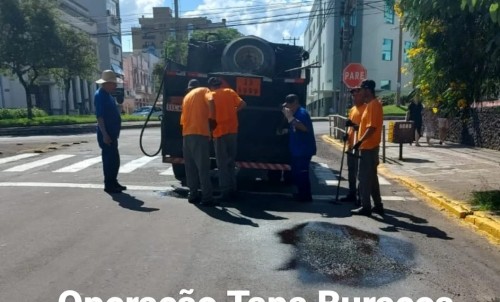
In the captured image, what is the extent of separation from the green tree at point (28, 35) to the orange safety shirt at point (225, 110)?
25.2 metres

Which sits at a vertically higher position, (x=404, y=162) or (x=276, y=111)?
(x=276, y=111)

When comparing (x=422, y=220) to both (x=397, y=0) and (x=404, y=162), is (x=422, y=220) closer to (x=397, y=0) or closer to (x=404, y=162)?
(x=397, y=0)

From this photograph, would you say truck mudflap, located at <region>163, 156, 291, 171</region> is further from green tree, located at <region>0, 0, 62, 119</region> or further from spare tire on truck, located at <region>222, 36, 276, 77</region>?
green tree, located at <region>0, 0, 62, 119</region>

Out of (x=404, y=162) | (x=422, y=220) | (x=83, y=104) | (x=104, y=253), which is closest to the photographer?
(x=104, y=253)

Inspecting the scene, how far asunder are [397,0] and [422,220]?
10.4 ft

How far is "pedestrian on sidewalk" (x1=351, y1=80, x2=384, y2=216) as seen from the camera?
6352 millimetres

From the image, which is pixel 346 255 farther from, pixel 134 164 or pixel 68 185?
pixel 134 164

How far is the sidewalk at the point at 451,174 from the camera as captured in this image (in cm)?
652

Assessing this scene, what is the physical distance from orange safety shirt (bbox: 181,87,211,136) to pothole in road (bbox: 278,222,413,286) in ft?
7.03

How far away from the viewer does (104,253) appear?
4.73 metres

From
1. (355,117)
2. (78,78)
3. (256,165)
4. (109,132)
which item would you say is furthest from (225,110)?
(78,78)

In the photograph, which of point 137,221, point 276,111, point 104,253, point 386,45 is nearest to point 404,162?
point 276,111

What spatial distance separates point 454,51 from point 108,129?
5649mm

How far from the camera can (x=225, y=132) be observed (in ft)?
23.8
